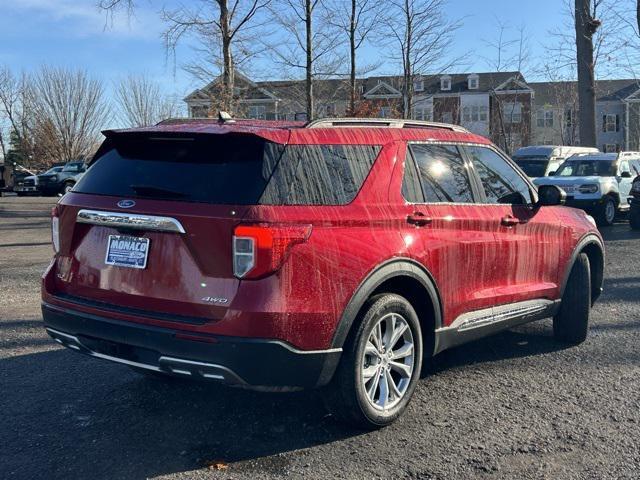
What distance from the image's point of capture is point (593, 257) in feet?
20.8

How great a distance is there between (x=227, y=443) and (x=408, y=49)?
1929 cm

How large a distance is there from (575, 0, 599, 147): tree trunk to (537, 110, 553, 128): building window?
33.9 meters

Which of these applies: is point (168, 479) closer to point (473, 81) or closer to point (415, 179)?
point (415, 179)

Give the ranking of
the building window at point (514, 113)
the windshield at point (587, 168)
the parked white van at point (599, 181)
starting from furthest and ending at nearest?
the building window at point (514, 113), the windshield at point (587, 168), the parked white van at point (599, 181)

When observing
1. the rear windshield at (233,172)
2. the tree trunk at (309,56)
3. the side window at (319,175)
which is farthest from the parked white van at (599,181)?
the rear windshield at (233,172)

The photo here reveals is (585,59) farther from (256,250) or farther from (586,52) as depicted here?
(256,250)

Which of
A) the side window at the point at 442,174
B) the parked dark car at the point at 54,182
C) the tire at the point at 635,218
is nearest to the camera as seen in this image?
the side window at the point at 442,174

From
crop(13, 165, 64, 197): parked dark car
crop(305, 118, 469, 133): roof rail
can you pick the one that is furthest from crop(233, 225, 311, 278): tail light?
crop(13, 165, 64, 197): parked dark car

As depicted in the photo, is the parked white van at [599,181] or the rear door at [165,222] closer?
the rear door at [165,222]

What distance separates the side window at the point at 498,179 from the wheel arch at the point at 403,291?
3.62 feet

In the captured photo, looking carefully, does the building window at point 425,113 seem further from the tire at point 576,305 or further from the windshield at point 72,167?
the tire at point 576,305

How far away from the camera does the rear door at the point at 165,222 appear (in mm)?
3375

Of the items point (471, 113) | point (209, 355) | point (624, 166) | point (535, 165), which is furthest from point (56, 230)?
point (471, 113)

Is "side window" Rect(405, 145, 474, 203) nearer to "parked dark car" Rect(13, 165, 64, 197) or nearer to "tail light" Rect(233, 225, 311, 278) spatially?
"tail light" Rect(233, 225, 311, 278)
